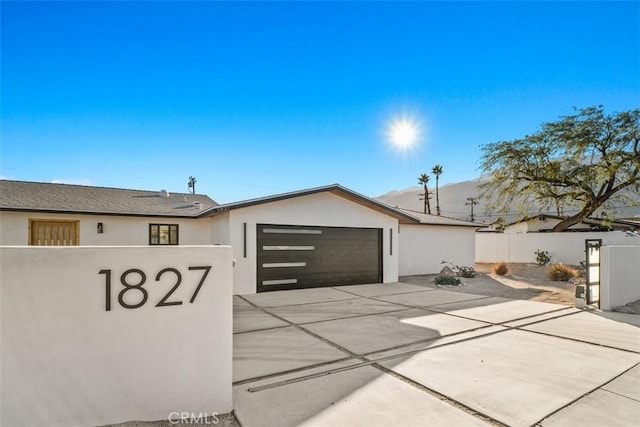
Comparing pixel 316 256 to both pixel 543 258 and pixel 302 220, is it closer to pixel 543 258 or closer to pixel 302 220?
pixel 302 220

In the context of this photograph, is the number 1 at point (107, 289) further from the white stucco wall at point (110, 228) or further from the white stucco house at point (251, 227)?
the white stucco wall at point (110, 228)

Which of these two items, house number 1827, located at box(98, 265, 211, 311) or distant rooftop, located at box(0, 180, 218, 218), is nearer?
house number 1827, located at box(98, 265, 211, 311)

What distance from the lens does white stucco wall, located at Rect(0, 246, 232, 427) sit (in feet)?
7.77

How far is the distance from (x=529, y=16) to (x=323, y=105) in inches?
323

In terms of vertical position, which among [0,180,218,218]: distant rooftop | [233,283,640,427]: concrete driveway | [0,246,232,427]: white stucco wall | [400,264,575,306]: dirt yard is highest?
[0,180,218,218]: distant rooftop

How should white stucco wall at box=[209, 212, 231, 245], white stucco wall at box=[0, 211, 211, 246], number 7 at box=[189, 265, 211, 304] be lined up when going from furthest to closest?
white stucco wall at box=[209, 212, 231, 245] < white stucco wall at box=[0, 211, 211, 246] < number 7 at box=[189, 265, 211, 304]

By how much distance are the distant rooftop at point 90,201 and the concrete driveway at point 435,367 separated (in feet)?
24.0

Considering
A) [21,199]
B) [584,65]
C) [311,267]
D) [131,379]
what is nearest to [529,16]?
[584,65]

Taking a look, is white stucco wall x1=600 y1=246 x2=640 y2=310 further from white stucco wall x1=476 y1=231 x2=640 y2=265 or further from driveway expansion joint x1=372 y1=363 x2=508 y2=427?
white stucco wall x1=476 y1=231 x2=640 y2=265

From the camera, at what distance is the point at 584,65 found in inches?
461

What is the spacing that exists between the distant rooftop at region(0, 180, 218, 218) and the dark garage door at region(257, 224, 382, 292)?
2.81 metres

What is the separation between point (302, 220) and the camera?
1108 cm

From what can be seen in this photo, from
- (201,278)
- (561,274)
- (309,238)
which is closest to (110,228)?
(309,238)

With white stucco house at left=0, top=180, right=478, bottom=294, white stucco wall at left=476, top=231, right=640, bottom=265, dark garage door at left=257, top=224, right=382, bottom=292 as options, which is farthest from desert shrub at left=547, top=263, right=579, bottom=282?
dark garage door at left=257, top=224, right=382, bottom=292
